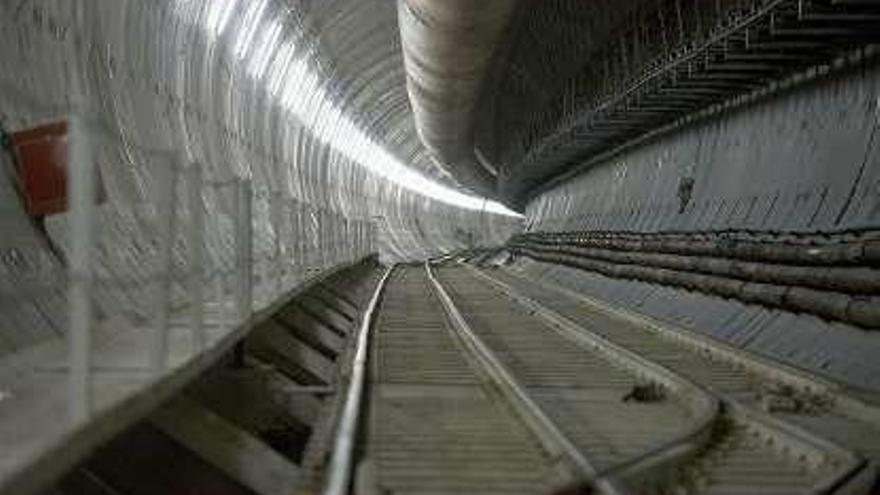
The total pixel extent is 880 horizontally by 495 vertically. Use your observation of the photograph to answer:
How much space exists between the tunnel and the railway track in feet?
0.11

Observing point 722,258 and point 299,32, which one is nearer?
point 722,258

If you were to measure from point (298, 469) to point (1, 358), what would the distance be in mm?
1541

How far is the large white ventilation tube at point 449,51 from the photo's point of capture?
2005 cm

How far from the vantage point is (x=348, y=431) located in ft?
24.9

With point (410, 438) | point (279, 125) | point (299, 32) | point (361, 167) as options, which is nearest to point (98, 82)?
point (410, 438)

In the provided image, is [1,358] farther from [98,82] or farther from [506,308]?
[506,308]

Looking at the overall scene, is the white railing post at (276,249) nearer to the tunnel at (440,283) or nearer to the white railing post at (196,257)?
Result: the tunnel at (440,283)

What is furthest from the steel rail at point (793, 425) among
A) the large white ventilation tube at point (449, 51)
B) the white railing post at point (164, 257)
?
the large white ventilation tube at point (449, 51)

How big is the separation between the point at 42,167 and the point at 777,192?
1014 centimetres

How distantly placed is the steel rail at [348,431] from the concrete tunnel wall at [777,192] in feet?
11.3

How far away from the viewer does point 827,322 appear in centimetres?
1145

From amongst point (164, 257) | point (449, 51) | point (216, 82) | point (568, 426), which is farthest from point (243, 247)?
point (449, 51)

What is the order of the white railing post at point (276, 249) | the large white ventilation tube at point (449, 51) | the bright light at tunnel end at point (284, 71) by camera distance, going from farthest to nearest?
the large white ventilation tube at point (449, 51), the bright light at tunnel end at point (284, 71), the white railing post at point (276, 249)

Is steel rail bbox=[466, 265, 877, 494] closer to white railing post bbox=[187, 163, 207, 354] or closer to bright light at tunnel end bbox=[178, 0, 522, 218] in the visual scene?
white railing post bbox=[187, 163, 207, 354]
